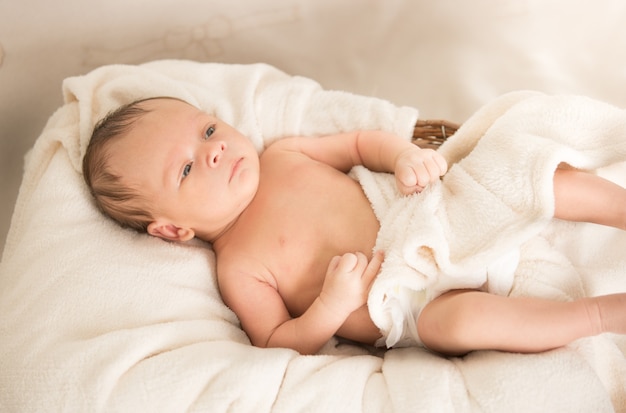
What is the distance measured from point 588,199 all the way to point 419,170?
274 mm

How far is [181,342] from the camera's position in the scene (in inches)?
39.0

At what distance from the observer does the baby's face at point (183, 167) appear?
3.48 ft

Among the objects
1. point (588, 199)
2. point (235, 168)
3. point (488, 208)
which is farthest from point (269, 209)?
point (588, 199)

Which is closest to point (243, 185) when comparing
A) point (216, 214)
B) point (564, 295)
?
point (216, 214)

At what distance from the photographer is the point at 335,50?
158 cm

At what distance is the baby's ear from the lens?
112 cm

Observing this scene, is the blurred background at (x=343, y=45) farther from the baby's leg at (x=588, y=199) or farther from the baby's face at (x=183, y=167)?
the baby's leg at (x=588, y=199)

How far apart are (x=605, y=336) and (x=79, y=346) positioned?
81 centimetres

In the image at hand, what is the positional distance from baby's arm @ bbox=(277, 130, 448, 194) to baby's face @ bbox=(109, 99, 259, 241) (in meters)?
0.20

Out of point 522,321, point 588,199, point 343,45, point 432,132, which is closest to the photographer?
point 522,321

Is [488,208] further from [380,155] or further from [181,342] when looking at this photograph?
[181,342]

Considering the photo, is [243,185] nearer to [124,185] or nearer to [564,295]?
[124,185]

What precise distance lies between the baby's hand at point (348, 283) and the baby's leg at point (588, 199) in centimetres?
31

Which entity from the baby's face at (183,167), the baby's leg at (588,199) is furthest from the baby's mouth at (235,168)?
the baby's leg at (588,199)
